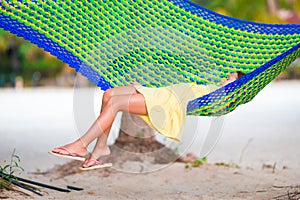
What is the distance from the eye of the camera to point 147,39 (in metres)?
2.98

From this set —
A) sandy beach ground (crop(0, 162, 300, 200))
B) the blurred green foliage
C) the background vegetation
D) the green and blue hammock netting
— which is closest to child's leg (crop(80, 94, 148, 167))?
the green and blue hammock netting

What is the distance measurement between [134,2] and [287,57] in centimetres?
84

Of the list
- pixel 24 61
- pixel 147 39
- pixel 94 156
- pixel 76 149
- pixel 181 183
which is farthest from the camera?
pixel 24 61

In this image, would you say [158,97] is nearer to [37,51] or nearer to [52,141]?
[52,141]

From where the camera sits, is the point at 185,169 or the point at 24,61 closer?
the point at 185,169

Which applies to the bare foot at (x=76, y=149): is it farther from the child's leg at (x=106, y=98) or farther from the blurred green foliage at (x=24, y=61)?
the blurred green foliage at (x=24, y=61)

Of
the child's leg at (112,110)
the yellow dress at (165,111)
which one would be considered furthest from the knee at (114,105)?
the yellow dress at (165,111)

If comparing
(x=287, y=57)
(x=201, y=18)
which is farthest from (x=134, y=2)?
(x=287, y=57)

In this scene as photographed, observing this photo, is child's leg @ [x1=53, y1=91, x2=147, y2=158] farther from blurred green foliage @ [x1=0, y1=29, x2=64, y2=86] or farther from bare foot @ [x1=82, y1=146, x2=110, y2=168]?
blurred green foliage @ [x1=0, y1=29, x2=64, y2=86]

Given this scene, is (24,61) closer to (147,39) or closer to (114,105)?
(147,39)

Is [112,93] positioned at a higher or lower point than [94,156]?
higher

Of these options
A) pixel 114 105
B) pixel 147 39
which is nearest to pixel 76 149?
pixel 114 105

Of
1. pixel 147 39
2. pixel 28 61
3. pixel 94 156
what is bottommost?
pixel 94 156

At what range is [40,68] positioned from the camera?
20.7 m
